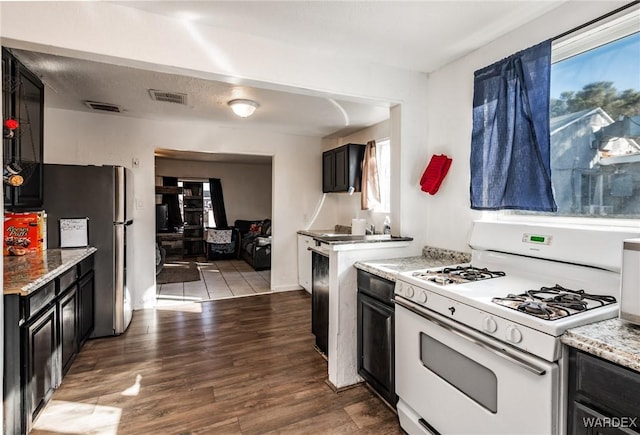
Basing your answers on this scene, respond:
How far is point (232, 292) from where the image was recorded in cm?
471

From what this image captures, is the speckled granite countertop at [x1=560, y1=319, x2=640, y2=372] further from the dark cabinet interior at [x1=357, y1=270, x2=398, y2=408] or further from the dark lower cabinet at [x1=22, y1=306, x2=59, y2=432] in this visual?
the dark lower cabinet at [x1=22, y1=306, x2=59, y2=432]

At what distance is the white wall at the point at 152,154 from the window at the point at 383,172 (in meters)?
1.19

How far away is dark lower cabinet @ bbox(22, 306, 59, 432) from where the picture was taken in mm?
1738

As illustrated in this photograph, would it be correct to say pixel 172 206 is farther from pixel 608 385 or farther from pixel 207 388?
pixel 608 385

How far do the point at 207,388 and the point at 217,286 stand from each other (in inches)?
112

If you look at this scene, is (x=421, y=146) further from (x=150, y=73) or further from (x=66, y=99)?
(x=66, y=99)

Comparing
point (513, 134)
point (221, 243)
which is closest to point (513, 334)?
point (513, 134)

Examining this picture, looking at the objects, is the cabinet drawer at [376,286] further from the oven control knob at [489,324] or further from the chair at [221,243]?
the chair at [221,243]

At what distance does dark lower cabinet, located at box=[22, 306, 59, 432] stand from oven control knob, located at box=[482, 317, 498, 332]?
2.22 metres

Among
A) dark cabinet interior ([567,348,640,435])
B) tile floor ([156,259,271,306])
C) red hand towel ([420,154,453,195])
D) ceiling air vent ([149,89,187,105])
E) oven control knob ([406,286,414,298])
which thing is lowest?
tile floor ([156,259,271,306])

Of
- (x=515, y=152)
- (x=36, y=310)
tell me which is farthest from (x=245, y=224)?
(x=515, y=152)

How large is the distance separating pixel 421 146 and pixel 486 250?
1007 mm

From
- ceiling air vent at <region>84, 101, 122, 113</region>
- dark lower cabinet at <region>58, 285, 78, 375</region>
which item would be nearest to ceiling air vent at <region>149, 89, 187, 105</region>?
ceiling air vent at <region>84, 101, 122, 113</region>

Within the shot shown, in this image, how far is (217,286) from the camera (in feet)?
16.5
